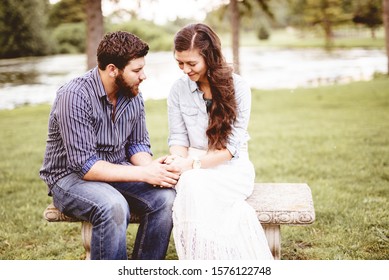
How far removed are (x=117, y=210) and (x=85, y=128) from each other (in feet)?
1.91

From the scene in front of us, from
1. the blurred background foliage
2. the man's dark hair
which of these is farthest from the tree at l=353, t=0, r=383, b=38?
the man's dark hair

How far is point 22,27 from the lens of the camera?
20109 mm

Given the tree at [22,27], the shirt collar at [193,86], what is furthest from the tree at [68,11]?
the shirt collar at [193,86]

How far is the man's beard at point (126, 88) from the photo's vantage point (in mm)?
3216

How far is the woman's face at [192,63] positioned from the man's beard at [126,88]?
1.22 ft

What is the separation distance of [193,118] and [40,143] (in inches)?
202

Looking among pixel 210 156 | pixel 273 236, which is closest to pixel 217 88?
pixel 210 156

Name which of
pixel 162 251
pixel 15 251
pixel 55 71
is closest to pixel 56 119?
pixel 162 251

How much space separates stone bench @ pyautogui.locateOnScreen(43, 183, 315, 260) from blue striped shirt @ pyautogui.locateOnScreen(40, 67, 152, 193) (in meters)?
0.40

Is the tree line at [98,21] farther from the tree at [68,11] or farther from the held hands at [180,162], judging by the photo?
the held hands at [180,162]

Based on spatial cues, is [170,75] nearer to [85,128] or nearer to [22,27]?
[22,27]

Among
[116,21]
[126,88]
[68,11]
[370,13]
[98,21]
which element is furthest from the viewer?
[370,13]

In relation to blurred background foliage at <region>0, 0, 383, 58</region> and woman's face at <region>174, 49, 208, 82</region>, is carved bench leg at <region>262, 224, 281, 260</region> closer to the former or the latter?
woman's face at <region>174, 49, 208, 82</region>

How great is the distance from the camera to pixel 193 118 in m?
3.57
